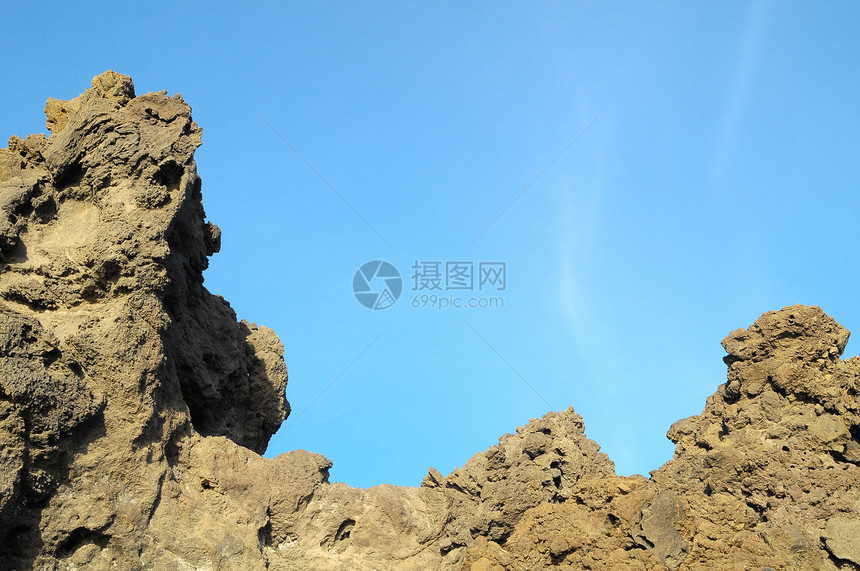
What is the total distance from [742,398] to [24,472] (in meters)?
10.7

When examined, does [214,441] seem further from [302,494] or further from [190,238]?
[190,238]

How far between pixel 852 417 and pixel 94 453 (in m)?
10.5

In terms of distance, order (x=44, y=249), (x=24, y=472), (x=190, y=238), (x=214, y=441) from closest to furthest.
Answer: (x=24, y=472)
(x=44, y=249)
(x=214, y=441)
(x=190, y=238)

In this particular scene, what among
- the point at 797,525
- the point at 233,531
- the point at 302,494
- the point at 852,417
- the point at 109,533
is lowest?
the point at 109,533

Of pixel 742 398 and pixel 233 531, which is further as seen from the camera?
pixel 742 398

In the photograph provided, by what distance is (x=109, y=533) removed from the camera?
34.0 feet

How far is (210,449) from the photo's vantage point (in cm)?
1188

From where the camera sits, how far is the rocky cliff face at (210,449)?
10328 millimetres

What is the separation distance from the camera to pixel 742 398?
1407 cm

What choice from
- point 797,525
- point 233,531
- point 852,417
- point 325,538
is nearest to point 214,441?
point 233,531

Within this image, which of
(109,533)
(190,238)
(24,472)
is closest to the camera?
(24,472)

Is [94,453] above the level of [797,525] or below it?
below

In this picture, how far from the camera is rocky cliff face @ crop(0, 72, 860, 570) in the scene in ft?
33.9

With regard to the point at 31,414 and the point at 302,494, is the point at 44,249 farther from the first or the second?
the point at 302,494
